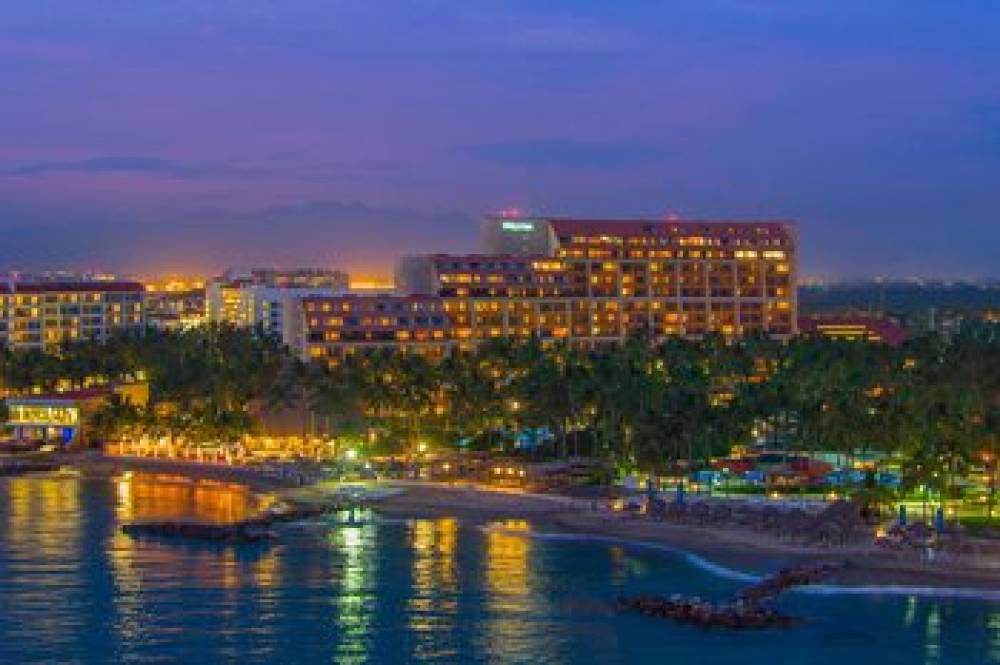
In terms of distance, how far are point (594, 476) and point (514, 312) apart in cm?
6735

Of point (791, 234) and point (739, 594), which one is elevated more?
point (791, 234)

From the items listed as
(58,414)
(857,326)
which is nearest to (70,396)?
(58,414)

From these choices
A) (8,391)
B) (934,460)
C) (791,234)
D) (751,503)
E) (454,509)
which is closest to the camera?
(934,460)

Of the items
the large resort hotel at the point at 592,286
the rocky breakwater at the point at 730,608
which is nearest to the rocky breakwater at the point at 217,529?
the rocky breakwater at the point at 730,608

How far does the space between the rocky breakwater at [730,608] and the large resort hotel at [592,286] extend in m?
89.8

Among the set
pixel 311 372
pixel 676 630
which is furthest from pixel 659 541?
pixel 311 372

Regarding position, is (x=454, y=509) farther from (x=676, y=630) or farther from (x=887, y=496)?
(x=676, y=630)

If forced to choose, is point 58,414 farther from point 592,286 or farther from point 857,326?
point 857,326

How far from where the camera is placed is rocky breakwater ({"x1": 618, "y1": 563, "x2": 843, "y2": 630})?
5747 centimetres

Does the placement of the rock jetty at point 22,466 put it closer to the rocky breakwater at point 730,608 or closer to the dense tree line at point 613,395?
the dense tree line at point 613,395

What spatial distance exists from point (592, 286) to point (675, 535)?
8804 centimetres

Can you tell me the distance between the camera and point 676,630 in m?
57.2

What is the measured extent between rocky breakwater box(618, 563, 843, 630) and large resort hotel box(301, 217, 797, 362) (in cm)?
8984

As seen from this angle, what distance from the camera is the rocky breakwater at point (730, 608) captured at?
5747 cm
